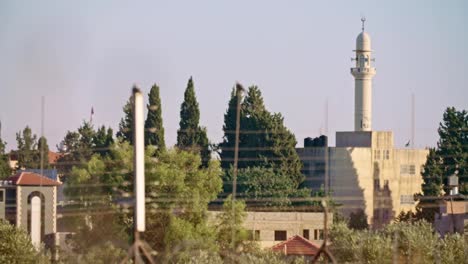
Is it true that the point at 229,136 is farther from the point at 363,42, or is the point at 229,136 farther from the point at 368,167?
the point at 363,42

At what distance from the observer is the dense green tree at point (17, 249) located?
18266 millimetres

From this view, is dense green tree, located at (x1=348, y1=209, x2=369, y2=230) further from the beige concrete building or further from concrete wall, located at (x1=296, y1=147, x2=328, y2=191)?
concrete wall, located at (x1=296, y1=147, x2=328, y2=191)

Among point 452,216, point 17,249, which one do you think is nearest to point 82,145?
point 452,216

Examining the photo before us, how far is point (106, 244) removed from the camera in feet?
66.1

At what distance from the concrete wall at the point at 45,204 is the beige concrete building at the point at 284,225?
12.8 feet

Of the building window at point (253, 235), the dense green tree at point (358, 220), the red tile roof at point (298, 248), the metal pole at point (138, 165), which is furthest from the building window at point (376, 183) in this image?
the metal pole at point (138, 165)

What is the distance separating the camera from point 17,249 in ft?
62.0

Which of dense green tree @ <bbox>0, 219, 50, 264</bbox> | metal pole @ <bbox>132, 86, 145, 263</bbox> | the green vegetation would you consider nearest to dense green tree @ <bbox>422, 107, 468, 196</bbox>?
the green vegetation

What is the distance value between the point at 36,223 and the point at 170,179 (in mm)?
3794

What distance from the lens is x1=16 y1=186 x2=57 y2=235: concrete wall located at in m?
26.6

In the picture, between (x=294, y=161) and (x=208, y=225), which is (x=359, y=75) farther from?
(x=208, y=225)

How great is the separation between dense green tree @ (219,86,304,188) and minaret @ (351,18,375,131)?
5747mm

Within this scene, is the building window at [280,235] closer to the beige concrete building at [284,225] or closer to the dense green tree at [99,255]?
the beige concrete building at [284,225]

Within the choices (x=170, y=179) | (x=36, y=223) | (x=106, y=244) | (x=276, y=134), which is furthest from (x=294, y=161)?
(x=106, y=244)
